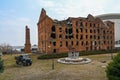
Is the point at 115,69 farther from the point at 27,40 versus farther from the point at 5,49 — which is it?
the point at 5,49

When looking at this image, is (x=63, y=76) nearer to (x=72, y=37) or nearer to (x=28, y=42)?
(x=72, y=37)

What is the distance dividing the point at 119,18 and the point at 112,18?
16.1 feet

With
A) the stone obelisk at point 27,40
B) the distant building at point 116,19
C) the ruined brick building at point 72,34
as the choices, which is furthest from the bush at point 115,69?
the distant building at point 116,19

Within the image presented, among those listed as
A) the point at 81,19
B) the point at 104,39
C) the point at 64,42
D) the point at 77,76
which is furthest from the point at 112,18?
the point at 77,76

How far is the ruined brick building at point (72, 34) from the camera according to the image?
71.7 metres

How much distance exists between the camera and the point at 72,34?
250ft

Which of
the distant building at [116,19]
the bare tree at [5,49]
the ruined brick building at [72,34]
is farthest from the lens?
the distant building at [116,19]

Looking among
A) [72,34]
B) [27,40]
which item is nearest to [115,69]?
[72,34]

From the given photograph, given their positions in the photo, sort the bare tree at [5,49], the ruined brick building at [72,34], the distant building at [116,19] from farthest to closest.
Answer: the distant building at [116,19] → the bare tree at [5,49] → the ruined brick building at [72,34]

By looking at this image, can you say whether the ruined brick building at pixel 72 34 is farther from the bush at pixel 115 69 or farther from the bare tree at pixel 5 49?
the bush at pixel 115 69

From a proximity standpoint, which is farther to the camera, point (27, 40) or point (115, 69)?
point (27, 40)

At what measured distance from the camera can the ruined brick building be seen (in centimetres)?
7166

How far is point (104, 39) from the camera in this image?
87562mm

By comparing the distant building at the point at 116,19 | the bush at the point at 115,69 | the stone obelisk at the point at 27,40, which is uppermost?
the distant building at the point at 116,19
